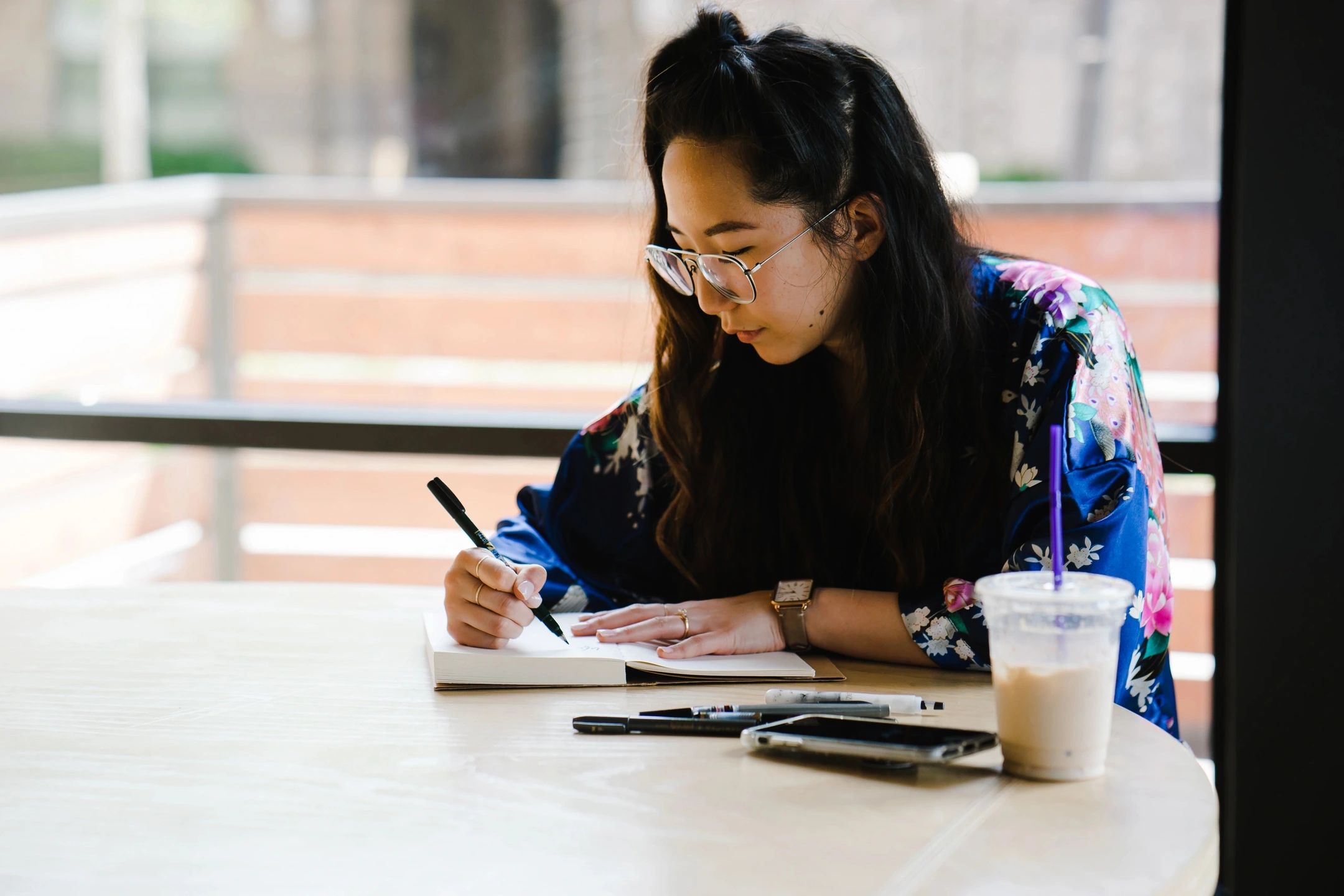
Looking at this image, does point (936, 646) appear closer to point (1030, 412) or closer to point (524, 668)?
point (1030, 412)

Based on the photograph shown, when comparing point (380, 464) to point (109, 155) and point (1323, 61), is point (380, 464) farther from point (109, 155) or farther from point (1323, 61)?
point (1323, 61)

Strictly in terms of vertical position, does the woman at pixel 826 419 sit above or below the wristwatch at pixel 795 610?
above

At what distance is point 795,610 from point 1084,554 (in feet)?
0.91

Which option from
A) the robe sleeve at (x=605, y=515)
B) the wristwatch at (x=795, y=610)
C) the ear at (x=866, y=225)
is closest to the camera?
the wristwatch at (x=795, y=610)

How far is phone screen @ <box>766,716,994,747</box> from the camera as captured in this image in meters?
0.93

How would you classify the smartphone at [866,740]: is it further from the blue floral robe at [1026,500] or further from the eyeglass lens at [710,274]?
the eyeglass lens at [710,274]

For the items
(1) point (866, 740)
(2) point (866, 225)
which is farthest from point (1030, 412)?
(1) point (866, 740)

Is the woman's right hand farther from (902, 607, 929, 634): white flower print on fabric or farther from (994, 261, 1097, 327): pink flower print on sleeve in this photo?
(994, 261, 1097, 327): pink flower print on sleeve

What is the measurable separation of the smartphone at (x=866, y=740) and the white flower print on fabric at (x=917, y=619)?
21cm

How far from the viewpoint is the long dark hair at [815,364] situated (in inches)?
53.1

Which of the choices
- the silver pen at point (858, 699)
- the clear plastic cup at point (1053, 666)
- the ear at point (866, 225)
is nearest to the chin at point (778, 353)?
the ear at point (866, 225)

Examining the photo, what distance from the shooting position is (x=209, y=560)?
3.56m

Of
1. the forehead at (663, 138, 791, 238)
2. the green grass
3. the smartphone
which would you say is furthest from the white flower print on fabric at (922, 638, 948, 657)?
the green grass

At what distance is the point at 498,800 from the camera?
2.99 feet
